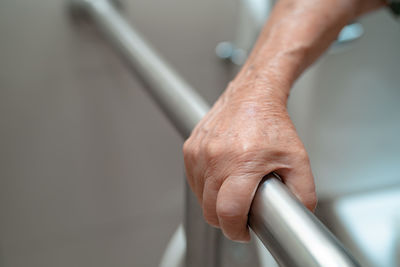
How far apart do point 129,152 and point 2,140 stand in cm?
19

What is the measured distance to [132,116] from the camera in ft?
2.14

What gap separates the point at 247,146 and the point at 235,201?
4cm

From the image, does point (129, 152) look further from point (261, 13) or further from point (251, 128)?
point (251, 128)

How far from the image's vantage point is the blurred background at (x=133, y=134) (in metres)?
0.57

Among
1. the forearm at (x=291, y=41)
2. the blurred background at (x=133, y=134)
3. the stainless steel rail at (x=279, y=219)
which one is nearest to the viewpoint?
the stainless steel rail at (x=279, y=219)

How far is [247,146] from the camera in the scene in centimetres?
24

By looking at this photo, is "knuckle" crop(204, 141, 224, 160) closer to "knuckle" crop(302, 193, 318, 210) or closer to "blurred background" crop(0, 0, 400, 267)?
"knuckle" crop(302, 193, 318, 210)

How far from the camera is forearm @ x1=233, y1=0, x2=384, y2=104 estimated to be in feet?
1.06

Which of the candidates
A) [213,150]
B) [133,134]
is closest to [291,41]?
[213,150]

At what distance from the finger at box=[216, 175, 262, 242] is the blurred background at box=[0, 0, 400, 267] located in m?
0.41

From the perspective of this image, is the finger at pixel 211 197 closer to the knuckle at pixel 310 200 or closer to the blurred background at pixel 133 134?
the knuckle at pixel 310 200

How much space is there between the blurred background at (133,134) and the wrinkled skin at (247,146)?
306 mm

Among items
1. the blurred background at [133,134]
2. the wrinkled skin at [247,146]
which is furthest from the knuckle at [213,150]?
the blurred background at [133,134]

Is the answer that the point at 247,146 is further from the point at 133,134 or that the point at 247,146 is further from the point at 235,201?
the point at 133,134
